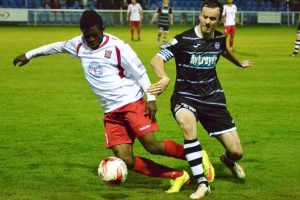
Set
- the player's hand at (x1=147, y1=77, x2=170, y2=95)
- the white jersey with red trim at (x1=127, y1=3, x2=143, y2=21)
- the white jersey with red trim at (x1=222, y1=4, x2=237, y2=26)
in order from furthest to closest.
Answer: the white jersey with red trim at (x1=127, y1=3, x2=143, y2=21) < the white jersey with red trim at (x1=222, y1=4, x2=237, y2=26) < the player's hand at (x1=147, y1=77, x2=170, y2=95)

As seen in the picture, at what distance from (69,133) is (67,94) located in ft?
15.2

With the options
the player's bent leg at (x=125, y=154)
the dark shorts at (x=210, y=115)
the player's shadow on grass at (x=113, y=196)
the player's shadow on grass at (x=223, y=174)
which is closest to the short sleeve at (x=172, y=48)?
the dark shorts at (x=210, y=115)

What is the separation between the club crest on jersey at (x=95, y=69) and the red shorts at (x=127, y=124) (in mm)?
470

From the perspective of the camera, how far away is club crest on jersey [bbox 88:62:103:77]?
7.78 metres

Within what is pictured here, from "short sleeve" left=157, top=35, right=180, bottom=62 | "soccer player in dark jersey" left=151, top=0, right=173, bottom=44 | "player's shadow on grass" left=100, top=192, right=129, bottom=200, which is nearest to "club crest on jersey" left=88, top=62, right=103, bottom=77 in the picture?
"short sleeve" left=157, top=35, right=180, bottom=62

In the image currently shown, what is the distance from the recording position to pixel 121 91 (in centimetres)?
785

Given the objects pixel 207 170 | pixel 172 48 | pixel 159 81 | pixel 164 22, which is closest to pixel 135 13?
pixel 164 22

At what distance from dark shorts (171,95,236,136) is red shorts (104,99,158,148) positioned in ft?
1.21

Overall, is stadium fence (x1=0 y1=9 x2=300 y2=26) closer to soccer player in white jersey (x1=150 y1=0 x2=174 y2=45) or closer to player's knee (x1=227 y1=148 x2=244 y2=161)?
soccer player in white jersey (x1=150 y1=0 x2=174 y2=45)

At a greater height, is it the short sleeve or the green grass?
the short sleeve

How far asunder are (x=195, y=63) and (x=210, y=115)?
2.08 ft

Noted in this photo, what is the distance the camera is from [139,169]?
26.5ft

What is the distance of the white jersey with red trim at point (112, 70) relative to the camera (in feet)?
25.4

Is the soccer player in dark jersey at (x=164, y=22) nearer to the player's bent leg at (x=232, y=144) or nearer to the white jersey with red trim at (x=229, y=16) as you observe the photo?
the white jersey with red trim at (x=229, y=16)
